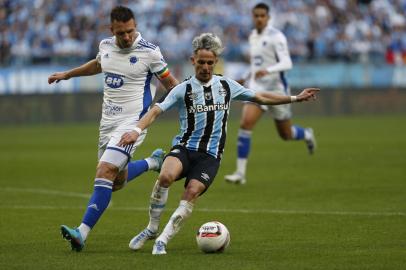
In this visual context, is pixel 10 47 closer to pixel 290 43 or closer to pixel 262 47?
pixel 290 43

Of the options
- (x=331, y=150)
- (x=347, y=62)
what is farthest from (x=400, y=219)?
(x=347, y=62)

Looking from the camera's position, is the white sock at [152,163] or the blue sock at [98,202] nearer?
the blue sock at [98,202]

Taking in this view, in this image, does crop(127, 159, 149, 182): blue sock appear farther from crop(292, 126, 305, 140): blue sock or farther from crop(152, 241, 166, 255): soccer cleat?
crop(292, 126, 305, 140): blue sock

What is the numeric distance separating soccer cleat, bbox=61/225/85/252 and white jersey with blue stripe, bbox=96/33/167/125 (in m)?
1.45

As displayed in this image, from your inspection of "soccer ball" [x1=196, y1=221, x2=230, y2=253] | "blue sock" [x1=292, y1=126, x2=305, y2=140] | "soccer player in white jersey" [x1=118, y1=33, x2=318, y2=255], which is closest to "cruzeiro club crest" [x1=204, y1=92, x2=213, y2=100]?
"soccer player in white jersey" [x1=118, y1=33, x2=318, y2=255]

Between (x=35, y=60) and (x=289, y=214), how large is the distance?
20472mm

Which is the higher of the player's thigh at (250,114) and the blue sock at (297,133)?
the player's thigh at (250,114)

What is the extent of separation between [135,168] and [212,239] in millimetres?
2443

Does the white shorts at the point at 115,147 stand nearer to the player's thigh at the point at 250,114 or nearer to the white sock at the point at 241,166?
the white sock at the point at 241,166

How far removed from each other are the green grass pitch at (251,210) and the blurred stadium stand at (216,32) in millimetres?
7424

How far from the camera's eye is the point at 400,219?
10656 mm

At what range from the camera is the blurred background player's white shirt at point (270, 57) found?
52.5ft

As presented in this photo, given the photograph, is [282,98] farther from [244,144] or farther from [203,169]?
[244,144]

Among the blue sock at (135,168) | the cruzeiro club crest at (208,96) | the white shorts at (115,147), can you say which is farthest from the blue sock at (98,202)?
the blue sock at (135,168)
